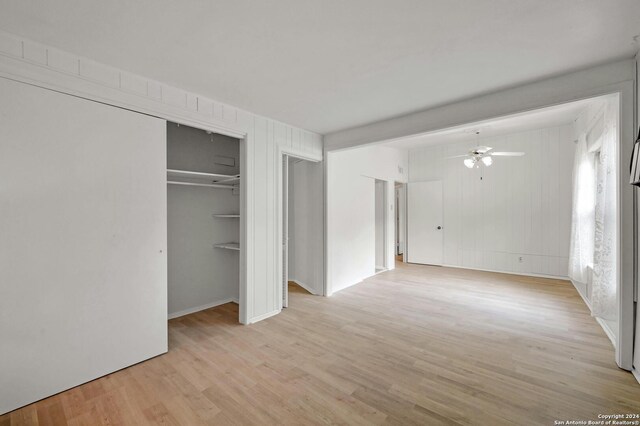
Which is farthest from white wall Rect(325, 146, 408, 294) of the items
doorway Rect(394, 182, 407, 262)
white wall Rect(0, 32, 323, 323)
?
doorway Rect(394, 182, 407, 262)

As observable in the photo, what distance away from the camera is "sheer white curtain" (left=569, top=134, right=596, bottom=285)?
159 inches

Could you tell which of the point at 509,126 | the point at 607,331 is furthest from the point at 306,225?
the point at 509,126

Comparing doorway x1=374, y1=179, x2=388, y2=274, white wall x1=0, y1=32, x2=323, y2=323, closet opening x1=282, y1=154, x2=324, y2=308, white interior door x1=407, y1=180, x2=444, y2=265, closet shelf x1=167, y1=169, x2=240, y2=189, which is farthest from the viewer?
white interior door x1=407, y1=180, x2=444, y2=265

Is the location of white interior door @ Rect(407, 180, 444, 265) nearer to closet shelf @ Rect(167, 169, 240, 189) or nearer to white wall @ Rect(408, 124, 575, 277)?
white wall @ Rect(408, 124, 575, 277)

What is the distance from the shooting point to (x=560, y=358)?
2.60 meters

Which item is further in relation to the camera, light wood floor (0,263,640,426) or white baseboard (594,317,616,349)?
white baseboard (594,317,616,349)

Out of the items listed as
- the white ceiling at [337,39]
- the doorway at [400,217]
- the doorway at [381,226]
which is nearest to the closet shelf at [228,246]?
the white ceiling at [337,39]

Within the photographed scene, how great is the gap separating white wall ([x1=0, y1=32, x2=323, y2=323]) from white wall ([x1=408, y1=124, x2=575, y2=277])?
4.03 m

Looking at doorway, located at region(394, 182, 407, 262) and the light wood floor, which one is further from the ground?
doorway, located at region(394, 182, 407, 262)

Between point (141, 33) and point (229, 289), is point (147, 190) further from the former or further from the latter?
point (229, 289)

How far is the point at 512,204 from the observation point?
19.6 feet

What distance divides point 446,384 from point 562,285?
4499 mm

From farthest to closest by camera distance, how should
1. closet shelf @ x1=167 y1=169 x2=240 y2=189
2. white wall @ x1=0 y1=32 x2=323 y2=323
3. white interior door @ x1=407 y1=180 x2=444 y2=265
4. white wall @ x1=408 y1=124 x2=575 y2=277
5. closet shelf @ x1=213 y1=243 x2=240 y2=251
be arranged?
white interior door @ x1=407 y1=180 x2=444 y2=265
white wall @ x1=408 y1=124 x2=575 y2=277
closet shelf @ x1=213 y1=243 x2=240 y2=251
closet shelf @ x1=167 y1=169 x2=240 y2=189
white wall @ x1=0 y1=32 x2=323 y2=323

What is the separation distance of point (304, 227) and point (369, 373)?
9.90ft
